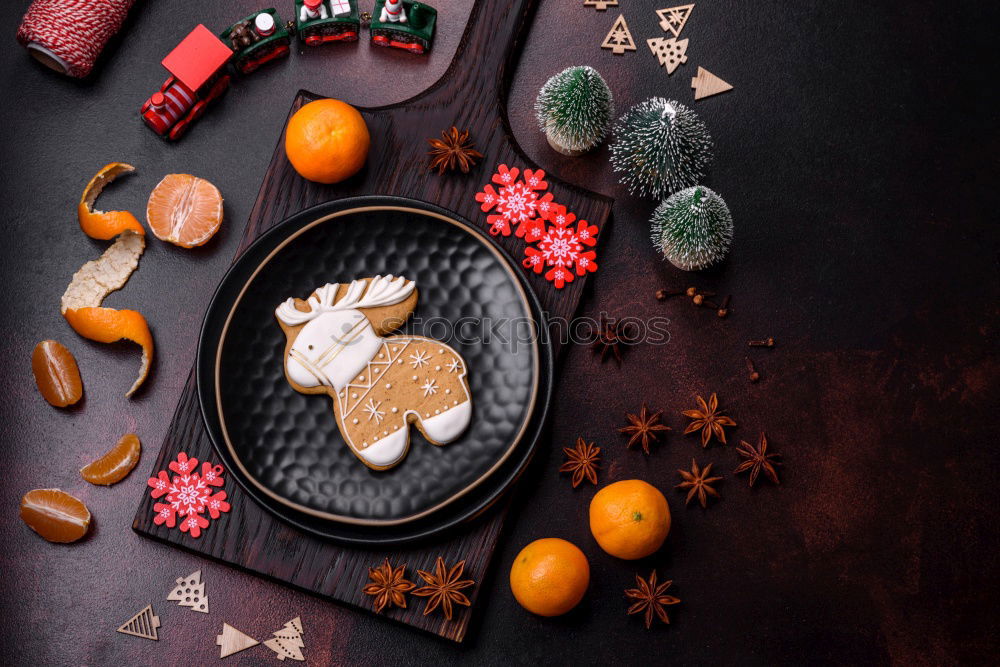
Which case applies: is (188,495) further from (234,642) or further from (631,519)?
(631,519)

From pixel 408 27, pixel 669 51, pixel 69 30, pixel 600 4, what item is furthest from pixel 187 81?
pixel 669 51

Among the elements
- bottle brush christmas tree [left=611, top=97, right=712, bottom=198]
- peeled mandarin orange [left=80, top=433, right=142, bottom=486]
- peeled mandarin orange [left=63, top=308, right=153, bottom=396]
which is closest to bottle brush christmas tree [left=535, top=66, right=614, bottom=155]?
bottle brush christmas tree [left=611, top=97, right=712, bottom=198]

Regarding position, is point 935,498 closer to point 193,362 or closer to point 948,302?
point 948,302

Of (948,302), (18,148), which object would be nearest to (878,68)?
(948,302)

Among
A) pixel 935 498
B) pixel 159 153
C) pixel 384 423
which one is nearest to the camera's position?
pixel 384 423

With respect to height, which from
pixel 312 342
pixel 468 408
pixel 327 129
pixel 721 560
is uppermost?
pixel 327 129

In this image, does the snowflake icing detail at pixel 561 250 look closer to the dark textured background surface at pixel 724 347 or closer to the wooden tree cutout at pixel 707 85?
the dark textured background surface at pixel 724 347
